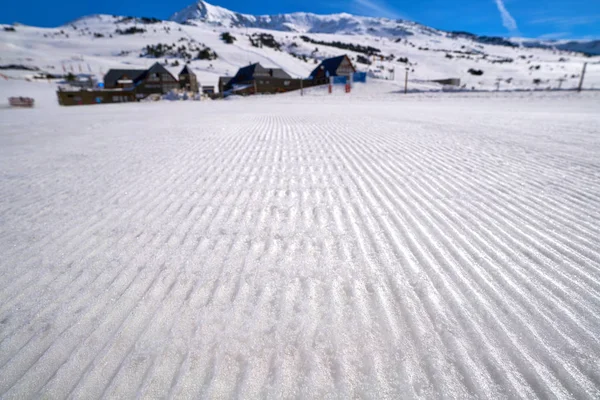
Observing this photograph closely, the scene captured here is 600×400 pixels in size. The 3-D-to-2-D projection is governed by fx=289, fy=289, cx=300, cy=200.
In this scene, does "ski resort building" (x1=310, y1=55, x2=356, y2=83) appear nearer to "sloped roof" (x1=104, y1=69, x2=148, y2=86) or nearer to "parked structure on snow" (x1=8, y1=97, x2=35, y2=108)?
"sloped roof" (x1=104, y1=69, x2=148, y2=86)

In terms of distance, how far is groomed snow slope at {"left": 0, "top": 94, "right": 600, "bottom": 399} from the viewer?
174 cm

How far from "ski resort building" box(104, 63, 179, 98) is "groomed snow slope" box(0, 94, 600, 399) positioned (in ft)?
215

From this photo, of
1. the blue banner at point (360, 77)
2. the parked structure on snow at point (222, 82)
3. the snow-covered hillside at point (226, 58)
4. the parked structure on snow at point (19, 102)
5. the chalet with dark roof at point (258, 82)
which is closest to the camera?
the parked structure on snow at point (19, 102)

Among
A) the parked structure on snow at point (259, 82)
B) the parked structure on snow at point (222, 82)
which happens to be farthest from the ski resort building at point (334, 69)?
the parked structure on snow at point (222, 82)

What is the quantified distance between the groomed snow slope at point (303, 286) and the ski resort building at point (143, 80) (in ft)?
215

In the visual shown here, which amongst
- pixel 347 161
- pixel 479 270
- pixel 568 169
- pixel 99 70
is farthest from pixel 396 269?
pixel 99 70

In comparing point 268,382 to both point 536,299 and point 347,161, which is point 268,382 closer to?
point 536,299

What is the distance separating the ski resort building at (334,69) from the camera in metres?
58.2

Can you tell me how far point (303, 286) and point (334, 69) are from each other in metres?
63.1

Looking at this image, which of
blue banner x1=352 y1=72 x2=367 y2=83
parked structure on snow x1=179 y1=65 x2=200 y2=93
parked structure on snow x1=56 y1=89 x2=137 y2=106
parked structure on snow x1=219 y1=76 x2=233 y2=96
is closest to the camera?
parked structure on snow x1=56 y1=89 x2=137 y2=106

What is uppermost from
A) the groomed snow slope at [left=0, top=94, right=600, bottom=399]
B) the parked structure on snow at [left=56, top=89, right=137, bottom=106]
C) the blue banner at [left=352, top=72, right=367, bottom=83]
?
the blue banner at [left=352, top=72, right=367, bottom=83]

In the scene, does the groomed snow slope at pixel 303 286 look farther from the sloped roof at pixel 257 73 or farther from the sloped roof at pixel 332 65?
the sloped roof at pixel 257 73

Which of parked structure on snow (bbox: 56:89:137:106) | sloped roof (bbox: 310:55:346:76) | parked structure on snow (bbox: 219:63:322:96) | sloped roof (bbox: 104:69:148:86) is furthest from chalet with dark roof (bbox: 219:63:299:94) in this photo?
parked structure on snow (bbox: 56:89:137:106)

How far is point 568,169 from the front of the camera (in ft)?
17.2
